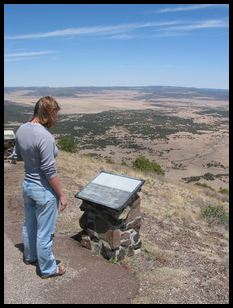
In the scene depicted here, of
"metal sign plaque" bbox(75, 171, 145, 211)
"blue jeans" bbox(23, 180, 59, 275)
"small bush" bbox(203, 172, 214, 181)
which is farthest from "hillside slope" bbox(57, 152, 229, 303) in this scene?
"small bush" bbox(203, 172, 214, 181)

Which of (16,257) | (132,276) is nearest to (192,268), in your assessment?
(132,276)

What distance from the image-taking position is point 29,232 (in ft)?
20.1

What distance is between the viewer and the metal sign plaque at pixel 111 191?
6855 mm

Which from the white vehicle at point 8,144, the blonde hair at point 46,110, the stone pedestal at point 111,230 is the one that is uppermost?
the blonde hair at point 46,110

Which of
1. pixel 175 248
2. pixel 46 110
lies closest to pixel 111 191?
pixel 46 110

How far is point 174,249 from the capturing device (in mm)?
8578

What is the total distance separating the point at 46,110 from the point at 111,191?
2.20 meters

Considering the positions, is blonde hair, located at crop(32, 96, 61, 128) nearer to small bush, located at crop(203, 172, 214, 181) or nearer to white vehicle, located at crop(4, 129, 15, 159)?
white vehicle, located at crop(4, 129, 15, 159)

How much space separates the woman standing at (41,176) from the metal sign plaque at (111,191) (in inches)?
49.0

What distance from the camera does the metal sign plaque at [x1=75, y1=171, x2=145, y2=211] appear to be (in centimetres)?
686

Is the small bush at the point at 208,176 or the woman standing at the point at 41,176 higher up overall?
the woman standing at the point at 41,176

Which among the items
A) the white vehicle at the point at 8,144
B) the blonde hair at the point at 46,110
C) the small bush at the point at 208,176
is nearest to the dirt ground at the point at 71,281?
the blonde hair at the point at 46,110

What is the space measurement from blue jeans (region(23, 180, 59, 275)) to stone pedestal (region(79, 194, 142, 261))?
1.12 meters

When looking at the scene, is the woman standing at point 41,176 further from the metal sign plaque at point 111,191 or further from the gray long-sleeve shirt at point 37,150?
the metal sign plaque at point 111,191
